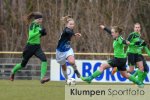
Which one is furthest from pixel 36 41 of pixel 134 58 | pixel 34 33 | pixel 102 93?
pixel 102 93

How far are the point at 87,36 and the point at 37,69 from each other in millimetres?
6882

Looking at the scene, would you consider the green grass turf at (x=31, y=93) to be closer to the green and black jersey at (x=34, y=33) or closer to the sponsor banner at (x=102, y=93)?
the green and black jersey at (x=34, y=33)

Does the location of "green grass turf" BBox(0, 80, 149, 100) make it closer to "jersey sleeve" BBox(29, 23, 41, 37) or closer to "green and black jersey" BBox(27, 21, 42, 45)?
"green and black jersey" BBox(27, 21, 42, 45)

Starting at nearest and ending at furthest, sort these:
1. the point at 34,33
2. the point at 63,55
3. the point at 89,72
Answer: the point at 63,55, the point at 34,33, the point at 89,72

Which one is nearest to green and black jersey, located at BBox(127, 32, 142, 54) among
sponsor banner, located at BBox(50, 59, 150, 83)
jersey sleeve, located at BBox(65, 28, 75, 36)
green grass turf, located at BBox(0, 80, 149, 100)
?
jersey sleeve, located at BBox(65, 28, 75, 36)

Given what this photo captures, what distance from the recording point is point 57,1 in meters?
29.0

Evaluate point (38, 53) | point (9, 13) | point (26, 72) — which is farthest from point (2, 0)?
point (38, 53)

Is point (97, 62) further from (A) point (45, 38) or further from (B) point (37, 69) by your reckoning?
(A) point (45, 38)

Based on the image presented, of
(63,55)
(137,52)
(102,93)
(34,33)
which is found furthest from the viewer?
(137,52)

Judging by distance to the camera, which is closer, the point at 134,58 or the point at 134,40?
the point at 134,40

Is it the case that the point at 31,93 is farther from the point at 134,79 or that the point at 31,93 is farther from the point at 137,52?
the point at 137,52

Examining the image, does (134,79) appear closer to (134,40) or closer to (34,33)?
(134,40)

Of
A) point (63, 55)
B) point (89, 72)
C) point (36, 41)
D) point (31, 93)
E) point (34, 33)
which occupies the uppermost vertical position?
point (34, 33)

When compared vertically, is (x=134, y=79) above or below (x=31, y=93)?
above
